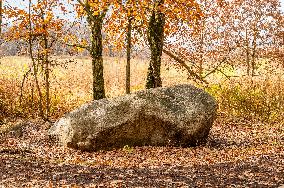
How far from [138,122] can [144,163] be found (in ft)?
7.08

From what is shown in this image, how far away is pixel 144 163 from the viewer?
941 centimetres

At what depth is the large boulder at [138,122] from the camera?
37.2 feet

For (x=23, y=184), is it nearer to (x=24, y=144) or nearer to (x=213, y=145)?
(x=24, y=144)

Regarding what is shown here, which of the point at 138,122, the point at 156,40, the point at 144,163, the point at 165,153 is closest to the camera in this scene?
the point at 144,163

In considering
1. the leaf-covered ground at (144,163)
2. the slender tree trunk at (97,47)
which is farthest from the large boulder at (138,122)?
the slender tree trunk at (97,47)

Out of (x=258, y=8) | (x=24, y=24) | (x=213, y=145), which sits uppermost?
(x=258, y=8)

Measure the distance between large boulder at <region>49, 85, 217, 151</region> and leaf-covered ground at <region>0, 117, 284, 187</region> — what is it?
0.33 m

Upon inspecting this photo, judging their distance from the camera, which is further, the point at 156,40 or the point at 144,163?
the point at 156,40

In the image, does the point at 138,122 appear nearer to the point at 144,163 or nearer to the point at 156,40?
the point at 144,163

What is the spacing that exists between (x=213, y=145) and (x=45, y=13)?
284 inches

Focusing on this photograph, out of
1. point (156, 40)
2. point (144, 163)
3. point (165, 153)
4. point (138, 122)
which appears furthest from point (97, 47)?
point (144, 163)

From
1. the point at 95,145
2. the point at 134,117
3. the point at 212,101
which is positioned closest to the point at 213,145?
the point at 212,101

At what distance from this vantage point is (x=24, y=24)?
46.0 feet

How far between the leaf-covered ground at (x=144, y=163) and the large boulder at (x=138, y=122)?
33 centimetres
